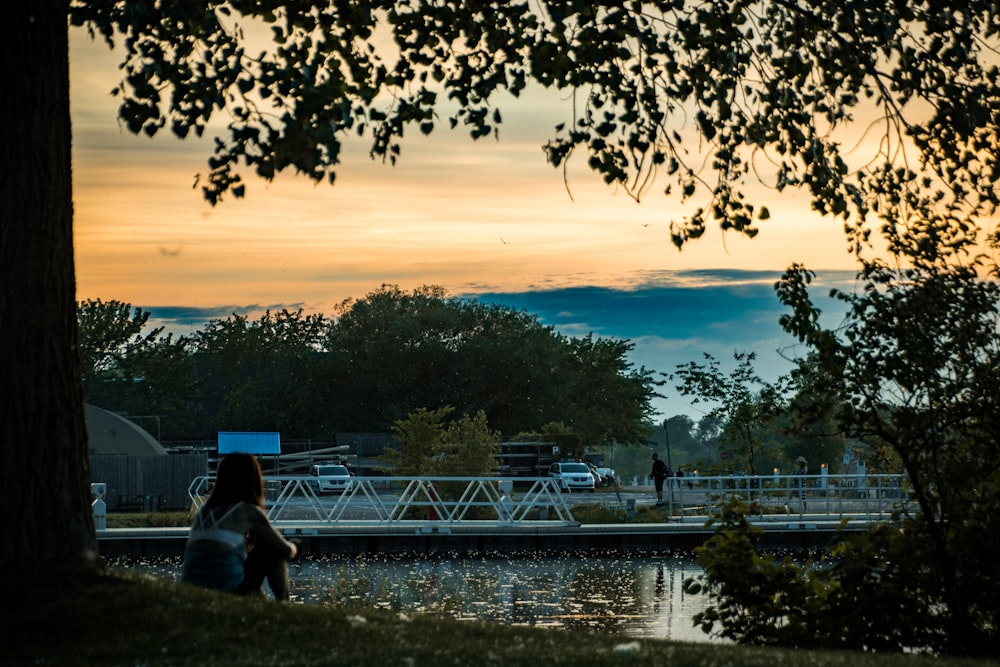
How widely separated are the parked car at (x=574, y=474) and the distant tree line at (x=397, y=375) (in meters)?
15.0

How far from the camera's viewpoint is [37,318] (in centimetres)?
977

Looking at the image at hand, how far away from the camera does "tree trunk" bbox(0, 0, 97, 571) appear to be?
9.65 meters

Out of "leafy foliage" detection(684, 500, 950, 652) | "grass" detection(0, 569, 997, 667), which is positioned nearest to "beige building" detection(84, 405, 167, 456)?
"leafy foliage" detection(684, 500, 950, 652)

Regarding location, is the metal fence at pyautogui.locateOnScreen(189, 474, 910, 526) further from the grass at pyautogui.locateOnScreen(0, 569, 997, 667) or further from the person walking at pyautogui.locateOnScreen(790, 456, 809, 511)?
the grass at pyautogui.locateOnScreen(0, 569, 997, 667)

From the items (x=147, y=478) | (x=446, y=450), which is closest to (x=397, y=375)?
(x=147, y=478)

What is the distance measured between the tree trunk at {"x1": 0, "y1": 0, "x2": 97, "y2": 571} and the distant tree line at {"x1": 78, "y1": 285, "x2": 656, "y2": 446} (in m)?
63.9

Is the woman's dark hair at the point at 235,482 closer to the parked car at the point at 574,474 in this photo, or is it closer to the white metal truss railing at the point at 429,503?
the white metal truss railing at the point at 429,503

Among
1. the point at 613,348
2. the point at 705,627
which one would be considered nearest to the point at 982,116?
the point at 705,627

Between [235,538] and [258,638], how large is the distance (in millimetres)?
1118

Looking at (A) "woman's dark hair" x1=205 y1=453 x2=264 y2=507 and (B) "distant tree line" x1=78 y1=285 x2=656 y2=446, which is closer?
(A) "woman's dark hair" x1=205 y1=453 x2=264 y2=507

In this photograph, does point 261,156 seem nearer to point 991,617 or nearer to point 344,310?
point 991,617

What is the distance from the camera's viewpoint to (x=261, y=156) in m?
10.4

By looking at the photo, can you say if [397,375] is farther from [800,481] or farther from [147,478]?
[800,481]

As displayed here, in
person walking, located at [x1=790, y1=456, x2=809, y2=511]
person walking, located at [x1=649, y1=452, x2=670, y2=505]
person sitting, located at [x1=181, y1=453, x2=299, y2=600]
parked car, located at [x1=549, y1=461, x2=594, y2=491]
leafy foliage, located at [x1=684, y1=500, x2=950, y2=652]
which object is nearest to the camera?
person sitting, located at [x1=181, y1=453, x2=299, y2=600]
